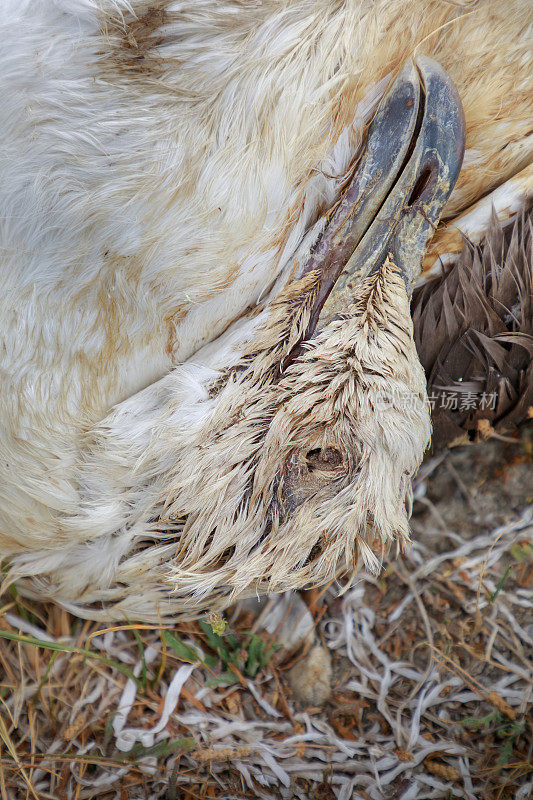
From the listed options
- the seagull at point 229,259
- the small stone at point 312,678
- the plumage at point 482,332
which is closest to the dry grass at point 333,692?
the small stone at point 312,678

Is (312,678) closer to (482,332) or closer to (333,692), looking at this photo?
(333,692)

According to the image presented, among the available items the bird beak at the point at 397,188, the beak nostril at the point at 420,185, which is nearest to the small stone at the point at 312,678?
the bird beak at the point at 397,188

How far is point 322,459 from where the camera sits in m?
0.70

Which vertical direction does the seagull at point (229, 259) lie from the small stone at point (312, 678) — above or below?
above

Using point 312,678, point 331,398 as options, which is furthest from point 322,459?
point 312,678

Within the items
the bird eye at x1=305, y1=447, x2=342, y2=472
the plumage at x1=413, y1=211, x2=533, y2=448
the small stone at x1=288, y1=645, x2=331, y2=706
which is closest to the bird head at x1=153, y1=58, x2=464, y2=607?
the bird eye at x1=305, y1=447, x2=342, y2=472

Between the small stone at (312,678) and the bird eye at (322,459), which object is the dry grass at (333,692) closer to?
the small stone at (312,678)

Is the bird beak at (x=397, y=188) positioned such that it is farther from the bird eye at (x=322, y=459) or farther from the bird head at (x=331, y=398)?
the bird eye at (x=322, y=459)

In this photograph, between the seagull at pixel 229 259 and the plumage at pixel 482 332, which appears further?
the plumage at pixel 482 332

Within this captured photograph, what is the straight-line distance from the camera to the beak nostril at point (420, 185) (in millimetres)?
701

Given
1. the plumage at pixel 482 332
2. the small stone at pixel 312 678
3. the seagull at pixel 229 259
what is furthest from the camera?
the small stone at pixel 312 678

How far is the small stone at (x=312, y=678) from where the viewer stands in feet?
3.00

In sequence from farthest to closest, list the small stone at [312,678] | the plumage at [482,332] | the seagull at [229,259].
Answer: the small stone at [312,678] < the plumage at [482,332] < the seagull at [229,259]
